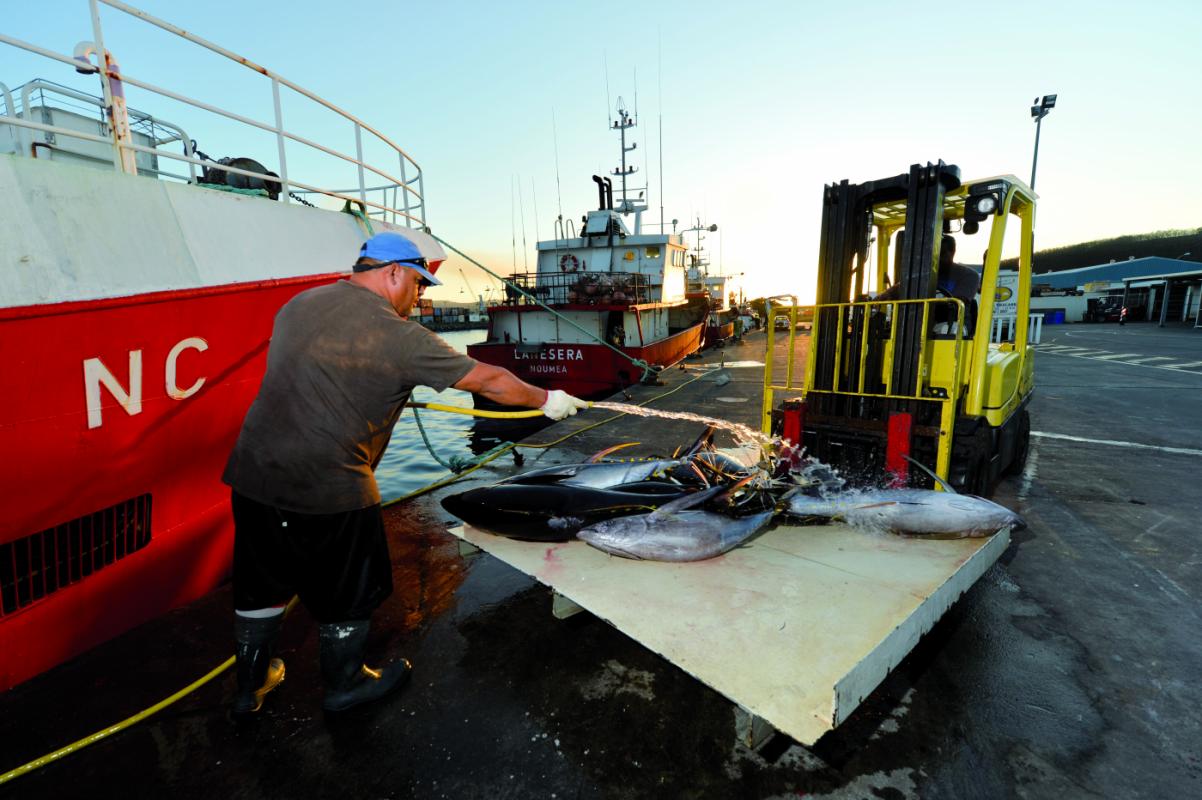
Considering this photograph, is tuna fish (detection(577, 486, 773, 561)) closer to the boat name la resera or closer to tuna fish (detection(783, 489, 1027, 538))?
tuna fish (detection(783, 489, 1027, 538))

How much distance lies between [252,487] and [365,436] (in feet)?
1.81

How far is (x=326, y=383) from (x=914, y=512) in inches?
131

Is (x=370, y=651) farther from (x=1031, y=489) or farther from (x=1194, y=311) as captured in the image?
(x=1194, y=311)

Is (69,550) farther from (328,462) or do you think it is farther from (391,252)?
(391,252)

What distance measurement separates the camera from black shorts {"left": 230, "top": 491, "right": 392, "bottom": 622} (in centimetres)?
247

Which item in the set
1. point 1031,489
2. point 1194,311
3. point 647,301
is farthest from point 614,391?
point 1194,311

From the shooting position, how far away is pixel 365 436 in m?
2.52

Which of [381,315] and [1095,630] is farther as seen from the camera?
[1095,630]

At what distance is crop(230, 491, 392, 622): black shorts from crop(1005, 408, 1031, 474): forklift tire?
6086 mm

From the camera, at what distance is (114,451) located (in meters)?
3.07

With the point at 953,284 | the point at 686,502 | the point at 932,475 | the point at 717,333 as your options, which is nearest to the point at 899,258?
the point at 953,284

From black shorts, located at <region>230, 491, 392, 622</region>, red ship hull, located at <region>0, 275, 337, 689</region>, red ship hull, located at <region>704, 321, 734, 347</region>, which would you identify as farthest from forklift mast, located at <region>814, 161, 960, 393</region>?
red ship hull, located at <region>704, 321, 734, 347</region>

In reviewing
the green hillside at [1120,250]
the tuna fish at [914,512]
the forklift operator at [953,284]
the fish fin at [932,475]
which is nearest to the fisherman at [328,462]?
the tuna fish at [914,512]

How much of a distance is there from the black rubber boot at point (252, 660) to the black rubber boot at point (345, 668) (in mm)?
284
